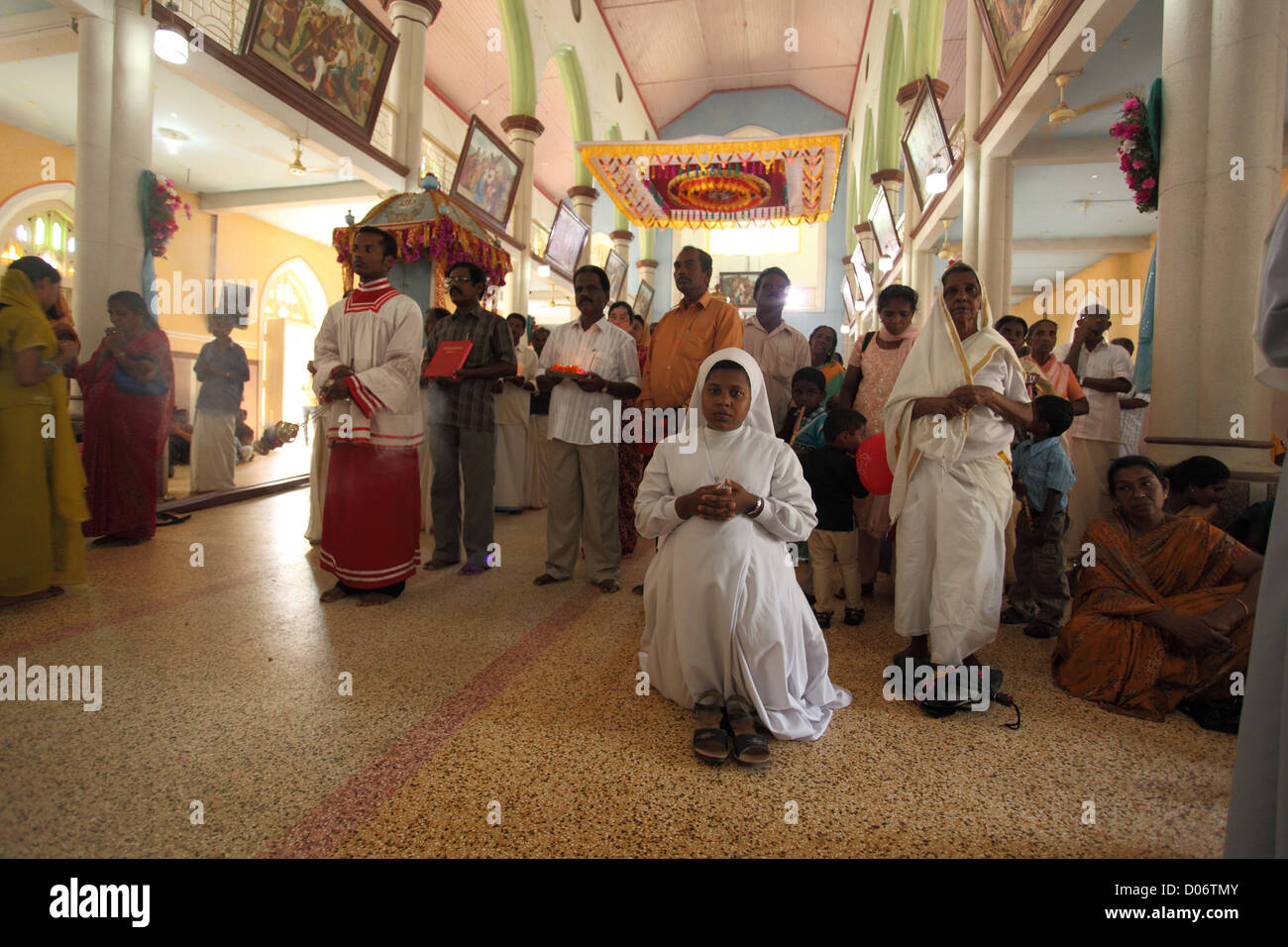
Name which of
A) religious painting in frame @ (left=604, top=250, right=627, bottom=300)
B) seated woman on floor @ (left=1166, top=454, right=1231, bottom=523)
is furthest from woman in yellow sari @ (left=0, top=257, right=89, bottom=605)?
religious painting in frame @ (left=604, top=250, right=627, bottom=300)

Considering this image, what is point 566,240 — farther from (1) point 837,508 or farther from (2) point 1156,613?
(2) point 1156,613

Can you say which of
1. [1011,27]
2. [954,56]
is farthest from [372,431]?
[954,56]

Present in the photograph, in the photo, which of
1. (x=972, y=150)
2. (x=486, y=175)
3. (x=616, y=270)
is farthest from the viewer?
(x=616, y=270)

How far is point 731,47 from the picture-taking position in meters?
17.8

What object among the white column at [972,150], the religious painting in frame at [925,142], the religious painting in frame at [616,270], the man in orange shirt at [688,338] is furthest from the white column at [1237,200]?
the religious painting in frame at [616,270]

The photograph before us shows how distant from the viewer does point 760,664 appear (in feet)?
7.14

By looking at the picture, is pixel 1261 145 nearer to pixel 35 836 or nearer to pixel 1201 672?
pixel 1201 672

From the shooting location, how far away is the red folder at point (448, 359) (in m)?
3.88

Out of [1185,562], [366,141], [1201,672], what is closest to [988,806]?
[1201,672]

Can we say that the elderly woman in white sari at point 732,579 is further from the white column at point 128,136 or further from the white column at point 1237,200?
the white column at point 128,136

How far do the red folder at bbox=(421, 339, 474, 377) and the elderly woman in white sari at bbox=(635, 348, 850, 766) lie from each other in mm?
1873

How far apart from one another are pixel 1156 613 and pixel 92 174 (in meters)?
7.12

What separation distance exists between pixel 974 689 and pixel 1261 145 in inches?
112

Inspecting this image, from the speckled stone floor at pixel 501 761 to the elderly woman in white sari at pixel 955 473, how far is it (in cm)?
34
